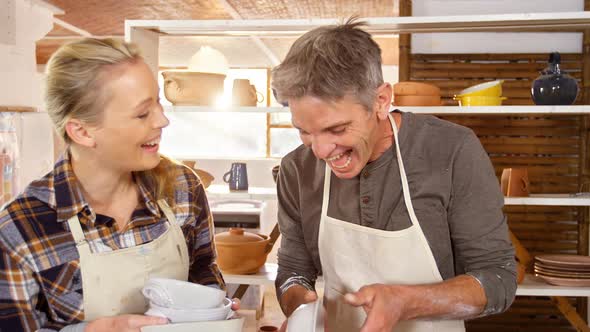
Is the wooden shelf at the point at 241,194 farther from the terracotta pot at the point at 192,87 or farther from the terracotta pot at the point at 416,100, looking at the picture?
the terracotta pot at the point at 416,100

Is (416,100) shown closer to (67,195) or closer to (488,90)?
(488,90)

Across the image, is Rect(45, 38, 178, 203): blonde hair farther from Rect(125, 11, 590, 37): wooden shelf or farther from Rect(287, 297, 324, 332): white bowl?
Rect(125, 11, 590, 37): wooden shelf

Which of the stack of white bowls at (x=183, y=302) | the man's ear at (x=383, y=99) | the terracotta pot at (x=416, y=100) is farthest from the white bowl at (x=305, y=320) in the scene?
the terracotta pot at (x=416, y=100)

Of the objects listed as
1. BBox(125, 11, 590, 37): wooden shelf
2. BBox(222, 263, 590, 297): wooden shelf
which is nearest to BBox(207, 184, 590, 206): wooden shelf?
BBox(222, 263, 590, 297): wooden shelf

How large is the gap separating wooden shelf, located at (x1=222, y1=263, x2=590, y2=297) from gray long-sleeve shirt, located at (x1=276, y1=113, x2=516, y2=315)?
1.45 m

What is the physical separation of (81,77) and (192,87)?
5.58ft

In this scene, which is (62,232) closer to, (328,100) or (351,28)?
(328,100)

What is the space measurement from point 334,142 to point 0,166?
2.80 metres

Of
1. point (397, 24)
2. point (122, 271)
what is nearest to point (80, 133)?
point (122, 271)

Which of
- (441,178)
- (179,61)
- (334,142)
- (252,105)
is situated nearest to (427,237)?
(441,178)

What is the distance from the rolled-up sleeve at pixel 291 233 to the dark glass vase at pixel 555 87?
1.89 meters

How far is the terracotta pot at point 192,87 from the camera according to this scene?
323cm

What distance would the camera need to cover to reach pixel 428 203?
1584mm

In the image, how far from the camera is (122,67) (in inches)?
63.1
